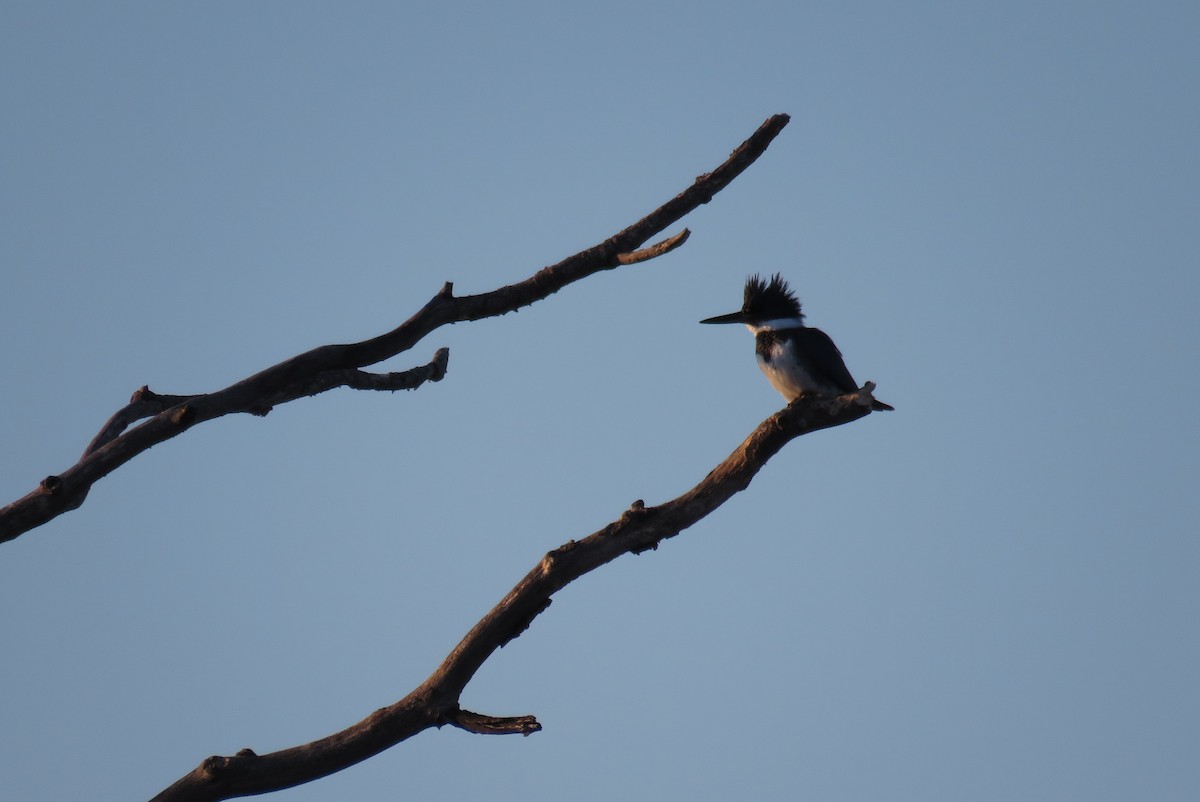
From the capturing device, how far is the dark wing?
7.67 m

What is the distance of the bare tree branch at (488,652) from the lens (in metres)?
4.77

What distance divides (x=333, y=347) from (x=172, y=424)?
84 centimetres

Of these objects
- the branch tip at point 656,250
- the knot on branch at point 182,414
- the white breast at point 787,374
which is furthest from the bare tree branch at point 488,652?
the white breast at point 787,374

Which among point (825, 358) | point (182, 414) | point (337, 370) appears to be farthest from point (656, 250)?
point (825, 358)

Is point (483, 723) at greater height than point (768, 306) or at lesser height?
lesser

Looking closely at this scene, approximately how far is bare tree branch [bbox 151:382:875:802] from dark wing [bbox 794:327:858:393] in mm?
2433

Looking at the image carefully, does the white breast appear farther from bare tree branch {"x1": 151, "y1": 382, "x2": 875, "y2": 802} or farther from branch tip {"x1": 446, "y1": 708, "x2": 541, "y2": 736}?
branch tip {"x1": 446, "y1": 708, "x2": 541, "y2": 736}

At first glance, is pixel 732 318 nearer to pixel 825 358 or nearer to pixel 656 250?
pixel 825 358

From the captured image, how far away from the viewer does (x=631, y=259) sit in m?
5.82

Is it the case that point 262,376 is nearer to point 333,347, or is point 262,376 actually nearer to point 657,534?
point 333,347

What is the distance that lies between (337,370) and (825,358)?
128 inches

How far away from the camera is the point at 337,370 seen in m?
5.81

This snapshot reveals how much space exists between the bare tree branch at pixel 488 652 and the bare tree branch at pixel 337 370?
3.49ft

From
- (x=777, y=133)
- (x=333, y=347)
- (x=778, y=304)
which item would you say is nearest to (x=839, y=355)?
(x=778, y=304)
